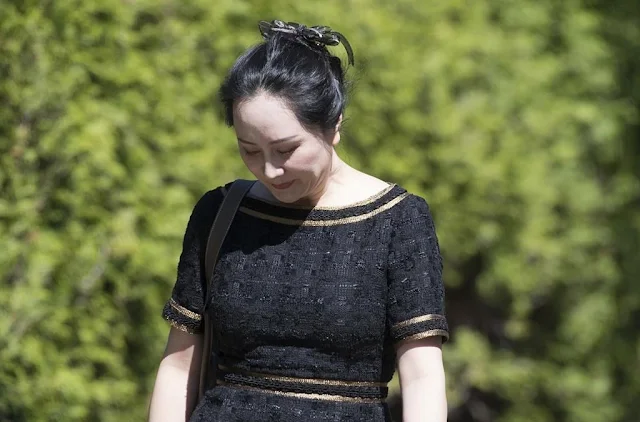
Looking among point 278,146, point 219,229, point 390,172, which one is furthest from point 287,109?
point 390,172

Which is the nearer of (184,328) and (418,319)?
(418,319)

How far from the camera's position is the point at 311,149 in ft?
8.28

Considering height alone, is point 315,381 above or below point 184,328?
below

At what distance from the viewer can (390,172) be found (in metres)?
5.93

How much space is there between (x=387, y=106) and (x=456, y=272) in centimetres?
112

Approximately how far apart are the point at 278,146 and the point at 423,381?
0.57 m

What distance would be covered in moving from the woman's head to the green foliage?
0.27m

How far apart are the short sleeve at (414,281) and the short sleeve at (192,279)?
1.42 feet

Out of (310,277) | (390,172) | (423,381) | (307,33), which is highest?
(390,172)

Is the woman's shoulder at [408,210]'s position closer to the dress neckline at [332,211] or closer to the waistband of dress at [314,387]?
the dress neckline at [332,211]

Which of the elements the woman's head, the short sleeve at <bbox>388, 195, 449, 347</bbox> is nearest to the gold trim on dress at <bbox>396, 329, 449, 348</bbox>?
the short sleeve at <bbox>388, 195, 449, 347</bbox>

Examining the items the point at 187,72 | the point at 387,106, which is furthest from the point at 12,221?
the point at 387,106

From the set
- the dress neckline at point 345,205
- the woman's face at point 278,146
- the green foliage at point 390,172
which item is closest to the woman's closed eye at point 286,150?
the woman's face at point 278,146

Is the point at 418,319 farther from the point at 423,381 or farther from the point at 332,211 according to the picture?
the point at 332,211
